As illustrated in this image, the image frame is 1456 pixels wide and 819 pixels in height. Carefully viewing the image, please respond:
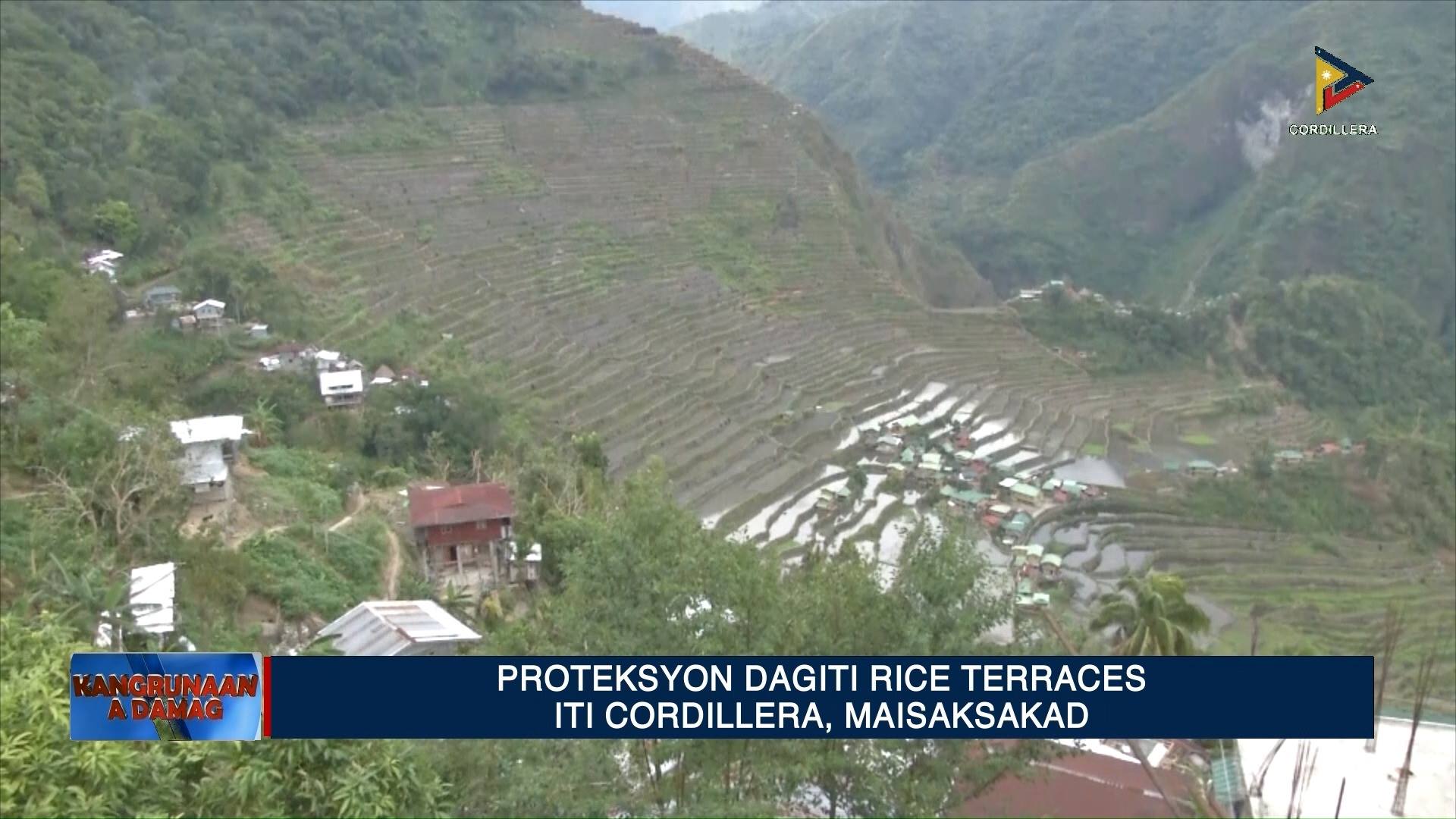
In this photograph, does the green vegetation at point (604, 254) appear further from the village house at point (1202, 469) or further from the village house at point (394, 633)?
the village house at point (394, 633)

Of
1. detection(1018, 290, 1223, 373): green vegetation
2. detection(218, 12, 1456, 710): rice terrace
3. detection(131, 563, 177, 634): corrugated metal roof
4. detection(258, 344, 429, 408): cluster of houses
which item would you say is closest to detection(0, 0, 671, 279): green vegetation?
detection(218, 12, 1456, 710): rice terrace

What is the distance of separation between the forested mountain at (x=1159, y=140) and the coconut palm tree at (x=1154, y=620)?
3216cm

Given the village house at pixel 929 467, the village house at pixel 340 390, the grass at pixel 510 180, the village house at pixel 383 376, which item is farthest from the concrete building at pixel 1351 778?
the grass at pixel 510 180

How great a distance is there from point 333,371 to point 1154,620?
34.2ft

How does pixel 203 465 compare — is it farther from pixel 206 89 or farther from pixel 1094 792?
pixel 206 89

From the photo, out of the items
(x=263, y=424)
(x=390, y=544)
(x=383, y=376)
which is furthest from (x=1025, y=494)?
(x=263, y=424)

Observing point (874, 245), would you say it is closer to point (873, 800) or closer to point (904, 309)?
point (904, 309)

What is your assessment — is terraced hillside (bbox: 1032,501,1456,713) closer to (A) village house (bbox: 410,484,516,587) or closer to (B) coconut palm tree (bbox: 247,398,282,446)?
(A) village house (bbox: 410,484,516,587)

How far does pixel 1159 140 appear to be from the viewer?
4622 cm

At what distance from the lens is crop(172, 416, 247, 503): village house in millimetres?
9055

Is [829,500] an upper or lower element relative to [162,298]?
lower

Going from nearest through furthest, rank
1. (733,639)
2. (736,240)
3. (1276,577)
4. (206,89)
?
Result: (733,639) → (1276,577) → (206,89) → (736,240)

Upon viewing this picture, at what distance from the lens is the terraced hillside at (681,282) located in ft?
58.1

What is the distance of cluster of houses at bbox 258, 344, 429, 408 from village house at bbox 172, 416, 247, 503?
3.13 meters
